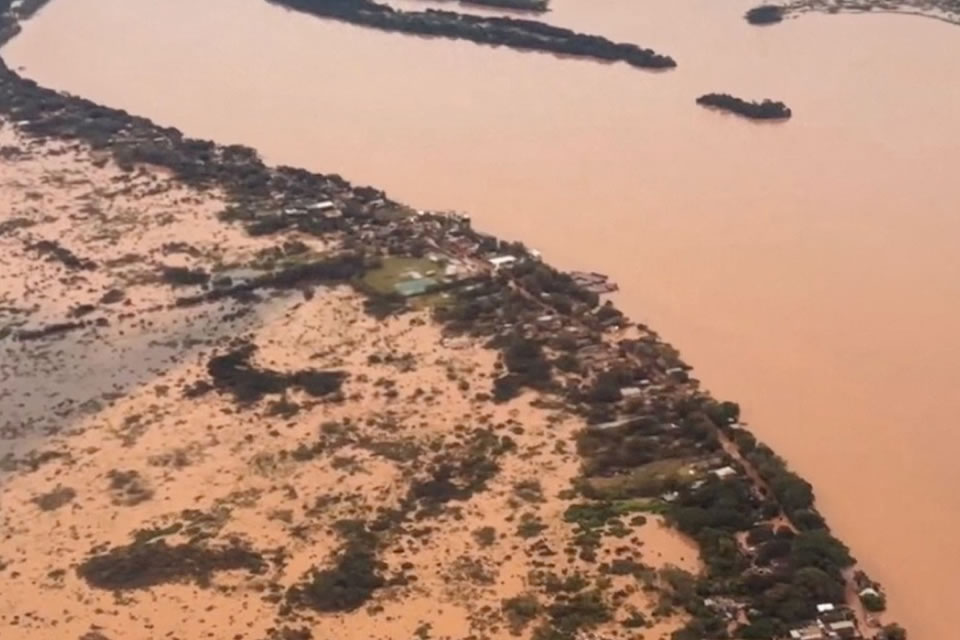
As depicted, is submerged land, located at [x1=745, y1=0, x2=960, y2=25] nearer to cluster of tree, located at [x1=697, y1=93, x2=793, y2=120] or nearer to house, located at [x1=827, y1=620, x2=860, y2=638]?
cluster of tree, located at [x1=697, y1=93, x2=793, y2=120]

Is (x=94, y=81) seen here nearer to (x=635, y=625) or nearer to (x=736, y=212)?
(x=736, y=212)

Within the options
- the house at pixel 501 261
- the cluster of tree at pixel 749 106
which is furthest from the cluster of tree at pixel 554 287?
the cluster of tree at pixel 749 106

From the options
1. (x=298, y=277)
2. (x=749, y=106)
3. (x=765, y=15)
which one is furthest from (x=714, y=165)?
(x=765, y=15)

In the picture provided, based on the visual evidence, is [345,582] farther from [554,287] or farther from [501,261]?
[501,261]

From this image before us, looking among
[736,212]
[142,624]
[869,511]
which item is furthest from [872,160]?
[142,624]

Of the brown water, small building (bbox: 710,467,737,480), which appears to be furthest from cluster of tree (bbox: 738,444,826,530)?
the brown water
